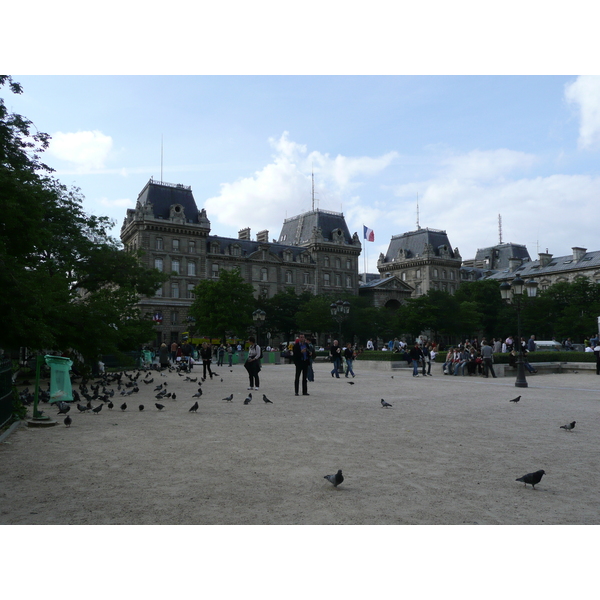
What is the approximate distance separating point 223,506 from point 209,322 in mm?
53962

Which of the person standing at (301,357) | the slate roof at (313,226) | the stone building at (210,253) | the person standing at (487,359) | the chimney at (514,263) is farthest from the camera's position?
the chimney at (514,263)

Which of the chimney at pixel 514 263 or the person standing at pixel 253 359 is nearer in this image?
the person standing at pixel 253 359

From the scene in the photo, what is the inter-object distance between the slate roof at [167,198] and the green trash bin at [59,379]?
67.1 meters

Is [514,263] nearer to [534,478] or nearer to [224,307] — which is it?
[224,307]

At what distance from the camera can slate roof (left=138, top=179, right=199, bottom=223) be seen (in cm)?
7594

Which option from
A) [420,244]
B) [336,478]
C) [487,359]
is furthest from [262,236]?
[336,478]

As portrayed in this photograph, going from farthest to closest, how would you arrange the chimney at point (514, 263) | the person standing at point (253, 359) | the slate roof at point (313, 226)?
1. the chimney at point (514, 263)
2. the slate roof at point (313, 226)
3. the person standing at point (253, 359)

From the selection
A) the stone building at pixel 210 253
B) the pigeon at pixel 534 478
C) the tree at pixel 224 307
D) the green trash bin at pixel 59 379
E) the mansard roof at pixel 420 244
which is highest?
the mansard roof at pixel 420 244

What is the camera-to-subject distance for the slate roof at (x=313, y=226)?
93.9 metres

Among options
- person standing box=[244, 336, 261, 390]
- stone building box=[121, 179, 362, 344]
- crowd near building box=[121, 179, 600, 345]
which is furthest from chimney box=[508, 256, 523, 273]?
person standing box=[244, 336, 261, 390]

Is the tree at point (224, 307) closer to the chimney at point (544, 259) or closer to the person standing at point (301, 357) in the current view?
the person standing at point (301, 357)

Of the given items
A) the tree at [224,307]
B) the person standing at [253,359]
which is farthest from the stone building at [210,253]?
the person standing at [253,359]

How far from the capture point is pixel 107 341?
1259 centimetres

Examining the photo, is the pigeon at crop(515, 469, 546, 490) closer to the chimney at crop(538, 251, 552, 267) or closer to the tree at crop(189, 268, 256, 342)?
the tree at crop(189, 268, 256, 342)
